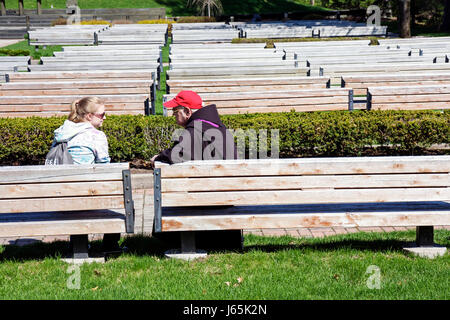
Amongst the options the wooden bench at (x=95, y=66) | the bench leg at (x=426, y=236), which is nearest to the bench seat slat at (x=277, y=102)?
the wooden bench at (x=95, y=66)

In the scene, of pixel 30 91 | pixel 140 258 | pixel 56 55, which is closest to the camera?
pixel 140 258

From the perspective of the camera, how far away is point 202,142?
4.77 metres

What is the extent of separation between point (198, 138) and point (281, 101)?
495 cm

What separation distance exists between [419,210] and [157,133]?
4.27 metres

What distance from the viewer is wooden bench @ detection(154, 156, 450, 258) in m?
4.57

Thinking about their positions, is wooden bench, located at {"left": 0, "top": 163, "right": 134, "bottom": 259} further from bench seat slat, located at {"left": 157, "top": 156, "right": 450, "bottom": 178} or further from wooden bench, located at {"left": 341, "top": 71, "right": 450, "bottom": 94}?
wooden bench, located at {"left": 341, "top": 71, "right": 450, "bottom": 94}

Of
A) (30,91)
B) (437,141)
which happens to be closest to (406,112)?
(437,141)

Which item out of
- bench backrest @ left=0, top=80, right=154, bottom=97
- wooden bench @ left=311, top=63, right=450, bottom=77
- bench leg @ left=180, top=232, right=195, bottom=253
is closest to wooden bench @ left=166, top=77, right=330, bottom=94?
bench backrest @ left=0, top=80, right=154, bottom=97

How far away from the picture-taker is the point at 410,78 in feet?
34.4

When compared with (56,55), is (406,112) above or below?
below

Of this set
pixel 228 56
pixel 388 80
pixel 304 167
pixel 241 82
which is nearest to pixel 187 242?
pixel 304 167

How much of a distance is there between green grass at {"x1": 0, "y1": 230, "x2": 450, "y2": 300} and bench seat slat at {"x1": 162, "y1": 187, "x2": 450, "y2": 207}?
55cm
